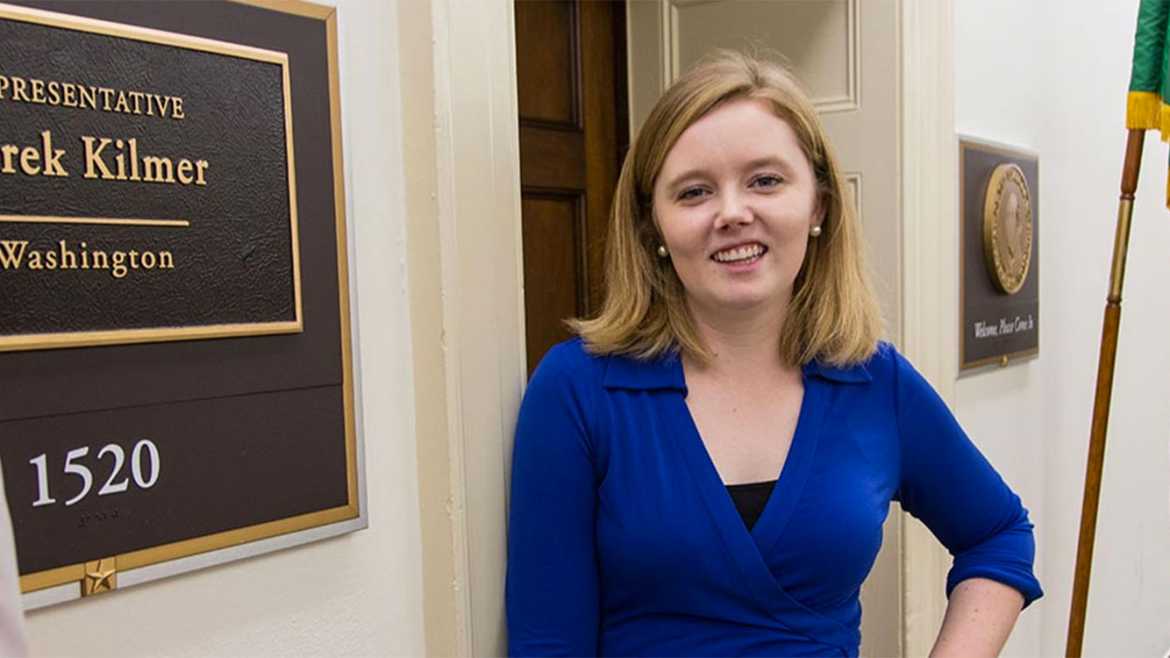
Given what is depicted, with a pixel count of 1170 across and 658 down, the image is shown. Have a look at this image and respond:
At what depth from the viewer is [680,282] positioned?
1.28 metres

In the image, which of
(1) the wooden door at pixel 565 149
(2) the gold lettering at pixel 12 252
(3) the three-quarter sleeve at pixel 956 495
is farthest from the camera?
(1) the wooden door at pixel 565 149

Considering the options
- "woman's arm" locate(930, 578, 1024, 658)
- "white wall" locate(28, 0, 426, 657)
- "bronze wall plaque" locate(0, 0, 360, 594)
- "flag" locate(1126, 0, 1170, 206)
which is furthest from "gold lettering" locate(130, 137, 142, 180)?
"flag" locate(1126, 0, 1170, 206)

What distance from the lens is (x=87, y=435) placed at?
2.60ft

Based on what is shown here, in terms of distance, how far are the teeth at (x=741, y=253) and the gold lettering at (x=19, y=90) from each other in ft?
2.39

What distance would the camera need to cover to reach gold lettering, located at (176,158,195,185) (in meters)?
0.85

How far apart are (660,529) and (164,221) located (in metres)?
0.63

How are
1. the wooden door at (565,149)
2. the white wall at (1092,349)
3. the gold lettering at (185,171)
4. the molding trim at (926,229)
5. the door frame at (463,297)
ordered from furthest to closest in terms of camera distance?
the white wall at (1092,349)
the molding trim at (926,229)
the wooden door at (565,149)
the door frame at (463,297)
the gold lettering at (185,171)

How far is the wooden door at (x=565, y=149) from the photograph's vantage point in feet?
5.45

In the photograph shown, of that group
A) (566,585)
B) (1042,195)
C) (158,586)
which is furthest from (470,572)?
(1042,195)

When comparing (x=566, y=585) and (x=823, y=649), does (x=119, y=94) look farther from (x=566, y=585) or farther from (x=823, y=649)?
(x=823, y=649)

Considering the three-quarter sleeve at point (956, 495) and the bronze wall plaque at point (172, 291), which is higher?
the bronze wall plaque at point (172, 291)

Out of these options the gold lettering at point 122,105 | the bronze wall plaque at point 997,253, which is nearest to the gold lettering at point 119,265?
the gold lettering at point 122,105

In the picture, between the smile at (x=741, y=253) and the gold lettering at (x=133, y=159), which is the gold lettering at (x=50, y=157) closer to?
the gold lettering at (x=133, y=159)

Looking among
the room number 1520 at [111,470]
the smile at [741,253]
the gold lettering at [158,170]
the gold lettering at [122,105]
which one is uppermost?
the gold lettering at [122,105]
